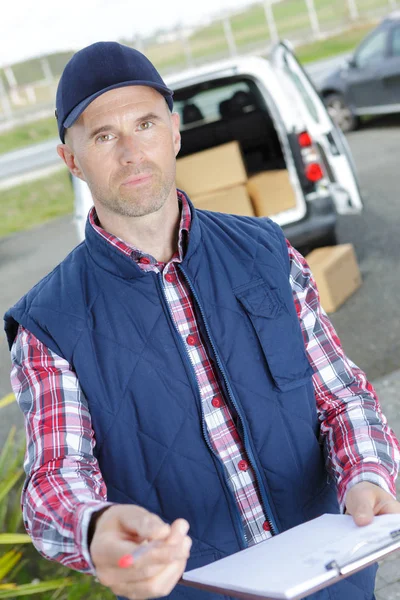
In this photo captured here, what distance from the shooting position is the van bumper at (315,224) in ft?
20.1

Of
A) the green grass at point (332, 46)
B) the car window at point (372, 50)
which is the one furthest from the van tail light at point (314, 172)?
the green grass at point (332, 46)

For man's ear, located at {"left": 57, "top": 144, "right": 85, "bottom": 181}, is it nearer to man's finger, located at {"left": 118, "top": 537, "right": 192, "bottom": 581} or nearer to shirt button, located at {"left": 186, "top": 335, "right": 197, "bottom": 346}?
shirt button, located at {"left": 186, "top": 335, "right": 197, "bottom": 346}

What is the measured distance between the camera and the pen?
1127 mm

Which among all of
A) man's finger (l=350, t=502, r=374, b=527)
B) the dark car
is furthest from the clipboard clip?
the dark car

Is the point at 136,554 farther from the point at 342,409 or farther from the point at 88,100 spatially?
the point at 88,100

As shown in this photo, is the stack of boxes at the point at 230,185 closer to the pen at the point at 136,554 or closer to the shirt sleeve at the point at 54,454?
the shirt sleeve at the point at 54,454

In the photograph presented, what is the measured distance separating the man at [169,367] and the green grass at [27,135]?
2806cm

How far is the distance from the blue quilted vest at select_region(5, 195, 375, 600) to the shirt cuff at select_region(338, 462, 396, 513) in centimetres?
15

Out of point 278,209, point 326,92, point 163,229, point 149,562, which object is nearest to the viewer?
point 149,562

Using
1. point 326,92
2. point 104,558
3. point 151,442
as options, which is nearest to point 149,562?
point 104,558

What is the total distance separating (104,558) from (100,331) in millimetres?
580

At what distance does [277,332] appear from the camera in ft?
5.67

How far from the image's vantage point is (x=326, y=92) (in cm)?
1286

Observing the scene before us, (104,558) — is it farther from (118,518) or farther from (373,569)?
(373,569)
